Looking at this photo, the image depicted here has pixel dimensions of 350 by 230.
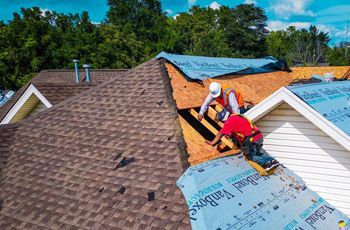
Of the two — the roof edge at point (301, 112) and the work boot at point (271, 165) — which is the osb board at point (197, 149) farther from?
Answer: the roof edge at point (301, 112)

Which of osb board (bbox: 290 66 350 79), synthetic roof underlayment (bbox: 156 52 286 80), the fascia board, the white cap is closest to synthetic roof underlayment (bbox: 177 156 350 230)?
the white cap

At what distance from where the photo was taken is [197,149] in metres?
6.39

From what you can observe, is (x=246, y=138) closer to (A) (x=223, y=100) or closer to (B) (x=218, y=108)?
(A) (x=223, y=100)

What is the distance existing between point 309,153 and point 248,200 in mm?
1894

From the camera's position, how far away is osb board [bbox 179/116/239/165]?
6.11m

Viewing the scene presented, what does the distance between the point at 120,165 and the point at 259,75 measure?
312 inches

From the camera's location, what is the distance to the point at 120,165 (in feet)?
21.3

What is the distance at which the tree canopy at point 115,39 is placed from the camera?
39156mm

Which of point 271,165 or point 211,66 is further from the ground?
point 211,66

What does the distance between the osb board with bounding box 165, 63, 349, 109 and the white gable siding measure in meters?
1.91

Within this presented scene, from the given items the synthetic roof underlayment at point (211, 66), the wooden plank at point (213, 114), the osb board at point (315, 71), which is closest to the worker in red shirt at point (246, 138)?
the wooden plank at point (213, 114)

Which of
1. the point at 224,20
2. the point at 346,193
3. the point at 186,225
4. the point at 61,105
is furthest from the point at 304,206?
the point at 224,20

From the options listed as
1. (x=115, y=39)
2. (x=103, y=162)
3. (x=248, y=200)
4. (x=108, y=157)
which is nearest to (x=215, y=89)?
(x=248, y=200)

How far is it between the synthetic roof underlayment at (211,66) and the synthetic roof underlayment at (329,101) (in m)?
3.15
